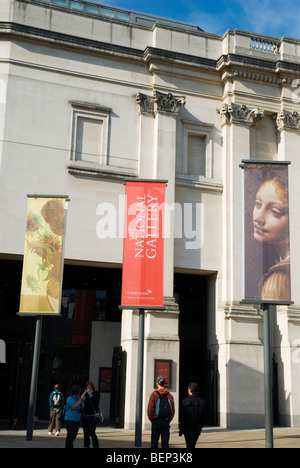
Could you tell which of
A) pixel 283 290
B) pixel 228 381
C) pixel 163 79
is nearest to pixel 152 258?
pixel 283 290

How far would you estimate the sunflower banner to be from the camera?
16.8 metres

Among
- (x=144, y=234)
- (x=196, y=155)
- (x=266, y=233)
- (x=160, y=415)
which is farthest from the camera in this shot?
(x=196, y=155)

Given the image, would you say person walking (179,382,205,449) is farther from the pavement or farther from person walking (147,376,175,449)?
the pavement

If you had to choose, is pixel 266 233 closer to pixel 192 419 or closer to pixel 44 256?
pixel 192 419

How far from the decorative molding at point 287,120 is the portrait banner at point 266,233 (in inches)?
425

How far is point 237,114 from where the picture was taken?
24203 millimetres

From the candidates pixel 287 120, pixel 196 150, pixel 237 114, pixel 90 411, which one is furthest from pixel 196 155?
pixel 90 411

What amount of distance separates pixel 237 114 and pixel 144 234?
10001mm

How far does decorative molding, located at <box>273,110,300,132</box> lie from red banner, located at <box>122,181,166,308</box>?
10.3 meters

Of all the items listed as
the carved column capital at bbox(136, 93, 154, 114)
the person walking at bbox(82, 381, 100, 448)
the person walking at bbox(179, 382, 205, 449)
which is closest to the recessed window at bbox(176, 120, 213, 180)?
the carved column capital at bbox(136, 93, 154, 114)

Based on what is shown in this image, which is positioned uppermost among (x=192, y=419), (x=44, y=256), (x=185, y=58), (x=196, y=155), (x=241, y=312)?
(x=185, y=58)

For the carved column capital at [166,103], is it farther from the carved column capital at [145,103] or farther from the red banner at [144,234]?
the red banner at [144,234]

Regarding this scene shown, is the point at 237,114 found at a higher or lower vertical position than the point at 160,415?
higher

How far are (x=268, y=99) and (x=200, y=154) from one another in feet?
13.3
